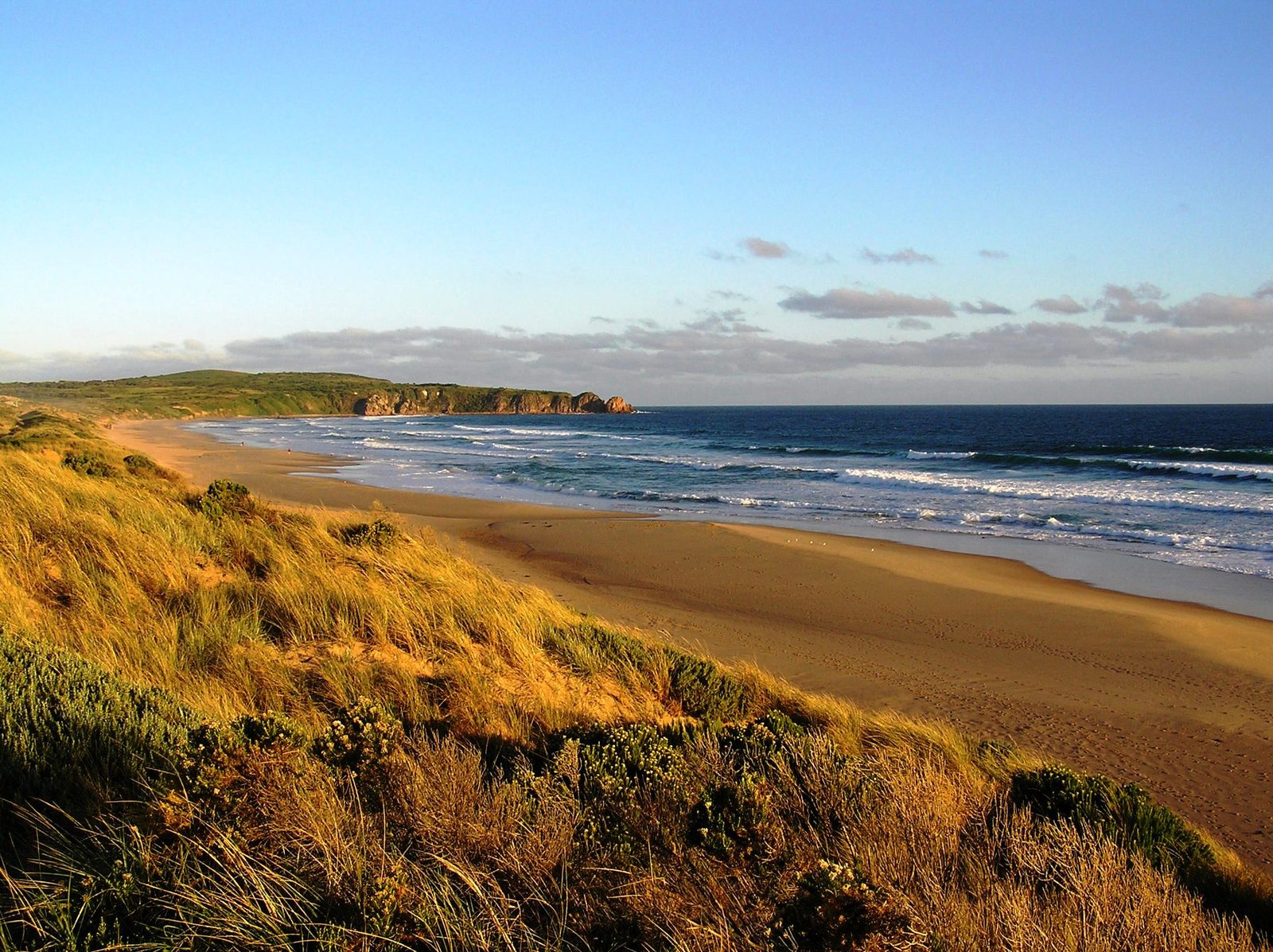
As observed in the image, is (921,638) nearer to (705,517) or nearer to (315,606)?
(315,606)

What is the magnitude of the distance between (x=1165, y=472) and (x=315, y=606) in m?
36.9

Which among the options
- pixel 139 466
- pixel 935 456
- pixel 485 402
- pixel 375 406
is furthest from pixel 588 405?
pixel 139 466

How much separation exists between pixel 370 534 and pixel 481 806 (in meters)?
7.14

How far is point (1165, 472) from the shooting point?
33.8m

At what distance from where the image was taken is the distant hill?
104438mm

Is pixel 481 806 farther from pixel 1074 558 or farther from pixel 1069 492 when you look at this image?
pixel 1069 492

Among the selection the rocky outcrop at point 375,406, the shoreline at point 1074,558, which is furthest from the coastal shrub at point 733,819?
the rocky outcrop at point 375,406

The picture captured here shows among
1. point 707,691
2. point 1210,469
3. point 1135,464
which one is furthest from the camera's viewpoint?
point 1135,464

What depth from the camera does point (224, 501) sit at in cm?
1115

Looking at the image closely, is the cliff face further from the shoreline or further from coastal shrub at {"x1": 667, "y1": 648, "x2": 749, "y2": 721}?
coastal shrub at {"x1": 667, "y1": 648, "x2": 749, "y2": 721}

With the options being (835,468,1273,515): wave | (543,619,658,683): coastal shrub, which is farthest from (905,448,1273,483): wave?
(543,619,658,683): coastal shrub

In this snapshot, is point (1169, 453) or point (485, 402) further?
point (485, 402)

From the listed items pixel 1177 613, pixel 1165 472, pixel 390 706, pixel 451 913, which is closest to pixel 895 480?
pixel 1165 472

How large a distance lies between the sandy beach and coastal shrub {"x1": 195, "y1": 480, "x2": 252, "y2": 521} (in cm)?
480
